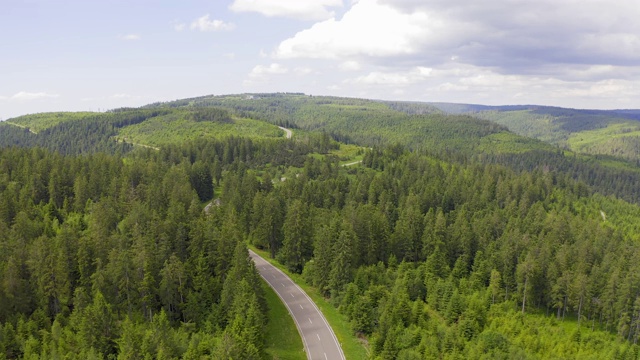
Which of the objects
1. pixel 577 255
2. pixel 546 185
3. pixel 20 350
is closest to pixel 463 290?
pixel 577 255

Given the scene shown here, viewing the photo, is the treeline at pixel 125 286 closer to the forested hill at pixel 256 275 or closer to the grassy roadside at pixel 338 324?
the forested hill at pixel 256 275

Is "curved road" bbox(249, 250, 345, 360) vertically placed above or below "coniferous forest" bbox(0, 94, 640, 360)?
below

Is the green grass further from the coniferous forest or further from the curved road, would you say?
the coniferous forest

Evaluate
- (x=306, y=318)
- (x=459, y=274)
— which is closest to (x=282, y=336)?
(x=306, y=318)

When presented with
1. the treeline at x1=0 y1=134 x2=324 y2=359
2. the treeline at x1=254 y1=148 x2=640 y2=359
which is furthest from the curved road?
the treeline at x1=0 y1=134 x2=324 y2=359

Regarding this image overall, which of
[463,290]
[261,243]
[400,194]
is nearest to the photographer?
[463,290]

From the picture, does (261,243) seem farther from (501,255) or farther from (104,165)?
(501,255)

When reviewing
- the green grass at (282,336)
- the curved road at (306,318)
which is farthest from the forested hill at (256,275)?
the curved road at (306,318)
